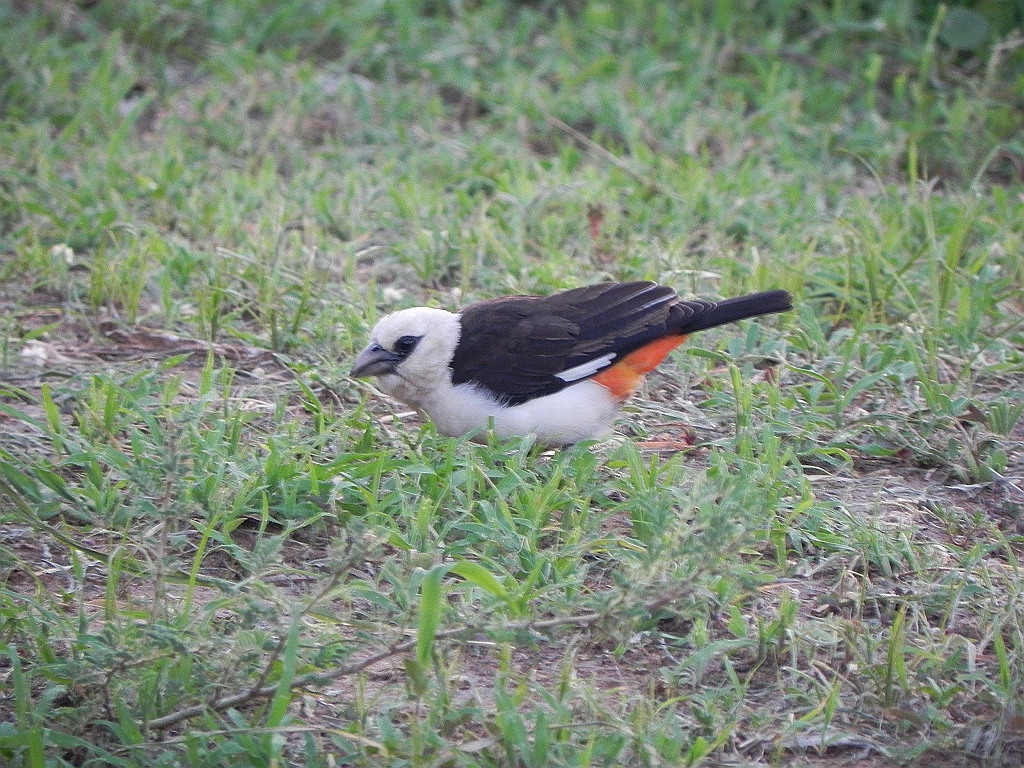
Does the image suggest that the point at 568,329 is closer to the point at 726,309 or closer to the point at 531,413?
the point at 531,413

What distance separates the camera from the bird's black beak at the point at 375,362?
154 inches

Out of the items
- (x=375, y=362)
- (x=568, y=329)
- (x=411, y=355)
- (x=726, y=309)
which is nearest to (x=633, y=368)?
(x=568, y=329)

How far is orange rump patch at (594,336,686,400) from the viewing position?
3992mm

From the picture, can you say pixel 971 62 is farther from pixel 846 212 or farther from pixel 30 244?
pixel 30 244

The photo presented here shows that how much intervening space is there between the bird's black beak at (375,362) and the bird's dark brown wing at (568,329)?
0.20 metres

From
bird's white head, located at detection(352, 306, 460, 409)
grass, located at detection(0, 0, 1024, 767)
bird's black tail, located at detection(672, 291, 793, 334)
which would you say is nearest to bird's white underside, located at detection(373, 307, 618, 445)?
bird's white head, located at detection(352, 306, 460, 409)

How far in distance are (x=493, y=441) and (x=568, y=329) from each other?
47cm

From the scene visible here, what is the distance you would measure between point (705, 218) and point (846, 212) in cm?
69

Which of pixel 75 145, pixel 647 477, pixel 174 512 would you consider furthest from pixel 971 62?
pixel 174 512

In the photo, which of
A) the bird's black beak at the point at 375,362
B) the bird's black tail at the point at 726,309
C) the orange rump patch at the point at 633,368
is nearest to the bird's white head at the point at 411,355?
the bird's black beak at the point at 375,362

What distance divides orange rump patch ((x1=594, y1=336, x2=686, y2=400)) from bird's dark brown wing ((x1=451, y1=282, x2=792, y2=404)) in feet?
0.14

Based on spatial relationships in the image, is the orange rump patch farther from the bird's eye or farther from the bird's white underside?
the bird's eye

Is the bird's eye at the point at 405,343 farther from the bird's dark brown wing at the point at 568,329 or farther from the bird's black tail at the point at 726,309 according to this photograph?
the bird's black tail at the point at 726,309

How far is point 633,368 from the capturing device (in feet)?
13.3
